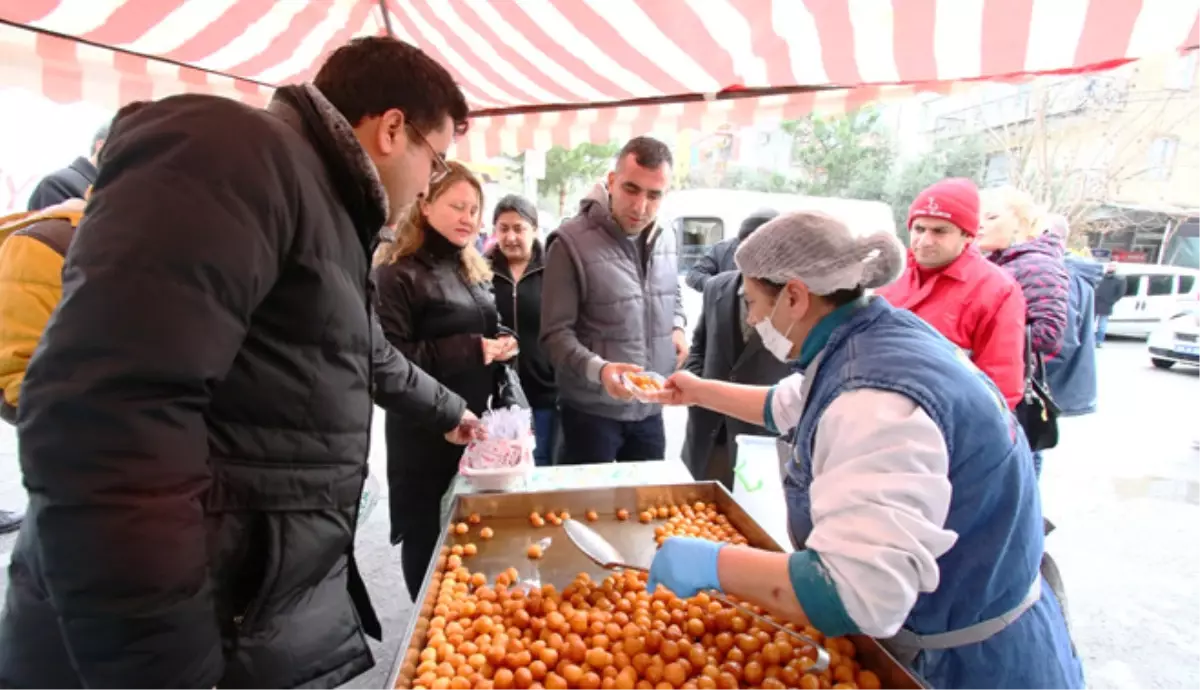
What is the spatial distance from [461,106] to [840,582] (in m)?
1.28

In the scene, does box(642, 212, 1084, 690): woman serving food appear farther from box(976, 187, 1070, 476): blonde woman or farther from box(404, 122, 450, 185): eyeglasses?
box(976, 187, 1070, 476): blonde woman

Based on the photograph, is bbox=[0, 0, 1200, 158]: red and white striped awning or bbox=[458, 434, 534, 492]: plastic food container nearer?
bbox=[458, 434, 534, 492]: plastic food container

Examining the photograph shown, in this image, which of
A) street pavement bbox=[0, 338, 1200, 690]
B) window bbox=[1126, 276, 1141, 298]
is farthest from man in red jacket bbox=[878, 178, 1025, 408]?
window bbox=[1126, 276, 1141, 298]

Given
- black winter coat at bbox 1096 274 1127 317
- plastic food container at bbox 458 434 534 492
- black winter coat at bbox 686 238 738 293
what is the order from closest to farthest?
plastic food container at bbox 458 434 534 492 < black winter coat at bbox 686 238 738 293 < black winter coat at bbox 1096 274 1127 317

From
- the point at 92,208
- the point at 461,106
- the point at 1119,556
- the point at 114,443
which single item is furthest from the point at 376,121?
the point at 1119,556

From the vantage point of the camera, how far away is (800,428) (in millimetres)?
1319

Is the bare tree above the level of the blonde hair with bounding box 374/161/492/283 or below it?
above

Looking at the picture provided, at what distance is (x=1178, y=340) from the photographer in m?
10.1

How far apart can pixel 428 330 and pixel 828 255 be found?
6.07 feet

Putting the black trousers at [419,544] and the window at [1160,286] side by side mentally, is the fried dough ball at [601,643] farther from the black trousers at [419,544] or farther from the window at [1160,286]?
the window at [1160,286]

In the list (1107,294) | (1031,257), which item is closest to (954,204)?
(1031,257)

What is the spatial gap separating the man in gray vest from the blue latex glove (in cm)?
142

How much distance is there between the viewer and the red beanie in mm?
2914

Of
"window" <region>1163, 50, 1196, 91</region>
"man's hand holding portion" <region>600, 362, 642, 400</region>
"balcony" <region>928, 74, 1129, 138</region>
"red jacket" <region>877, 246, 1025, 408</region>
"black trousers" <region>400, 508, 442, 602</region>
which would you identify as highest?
"window" <region>1163, 50, 1196, 91</region>
